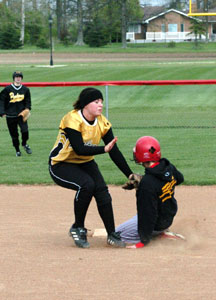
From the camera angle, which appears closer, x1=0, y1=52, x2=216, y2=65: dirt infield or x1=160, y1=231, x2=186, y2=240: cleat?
x1=160, y1=231, x2=186, y2=240: cleat

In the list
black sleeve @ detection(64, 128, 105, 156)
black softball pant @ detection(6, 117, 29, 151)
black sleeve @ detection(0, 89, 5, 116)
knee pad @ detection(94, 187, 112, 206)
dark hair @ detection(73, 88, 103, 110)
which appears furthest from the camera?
black softball pant @ detection(6, 117, 29, 151)

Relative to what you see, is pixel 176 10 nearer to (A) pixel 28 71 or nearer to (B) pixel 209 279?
(A) pixel 28 71

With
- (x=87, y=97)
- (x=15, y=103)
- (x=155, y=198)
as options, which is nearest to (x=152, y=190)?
(x=155, y=198)

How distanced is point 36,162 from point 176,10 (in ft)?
234

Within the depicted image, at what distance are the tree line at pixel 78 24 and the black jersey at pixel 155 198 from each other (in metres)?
58.0

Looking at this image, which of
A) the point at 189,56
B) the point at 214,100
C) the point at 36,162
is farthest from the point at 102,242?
the point at 189,56

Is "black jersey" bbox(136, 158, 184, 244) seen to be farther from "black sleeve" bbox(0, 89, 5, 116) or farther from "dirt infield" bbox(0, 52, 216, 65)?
"dirt infield" bbox(0, 52, 216, 65)

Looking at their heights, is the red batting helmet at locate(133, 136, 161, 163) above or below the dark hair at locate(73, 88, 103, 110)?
below

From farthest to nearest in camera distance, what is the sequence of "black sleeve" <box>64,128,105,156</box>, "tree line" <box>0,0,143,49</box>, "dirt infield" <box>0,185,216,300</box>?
"tree line" <box>0,0,143,49</box> < "black sleeve" <box>64,128,105,156</box> < "dirt infield" <box>0,185,216,300</box>

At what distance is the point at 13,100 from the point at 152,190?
291 inches

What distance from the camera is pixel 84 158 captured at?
263 inches

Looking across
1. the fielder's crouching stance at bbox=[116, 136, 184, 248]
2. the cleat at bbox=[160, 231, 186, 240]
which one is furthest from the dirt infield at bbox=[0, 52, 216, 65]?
the fielder's crouching stance at bbox=[116, 136, 184, 248]

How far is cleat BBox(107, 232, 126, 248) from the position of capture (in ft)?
21.7

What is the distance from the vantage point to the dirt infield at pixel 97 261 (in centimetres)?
524
